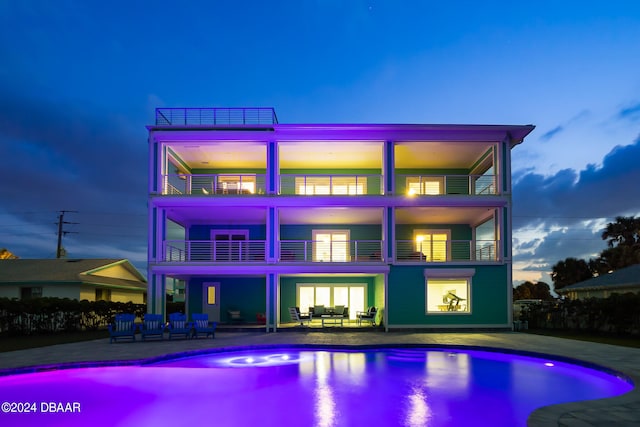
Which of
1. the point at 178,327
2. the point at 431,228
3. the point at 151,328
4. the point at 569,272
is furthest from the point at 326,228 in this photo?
the point at 569,272

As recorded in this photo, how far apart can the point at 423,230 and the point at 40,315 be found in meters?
16.6

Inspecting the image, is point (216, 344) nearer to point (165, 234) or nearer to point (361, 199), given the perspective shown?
point (165, 234)

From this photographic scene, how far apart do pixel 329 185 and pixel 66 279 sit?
1428 cm

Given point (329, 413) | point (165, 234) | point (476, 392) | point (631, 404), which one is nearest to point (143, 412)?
point (329, 413)

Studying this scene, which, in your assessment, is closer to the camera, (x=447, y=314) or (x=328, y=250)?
(x=447, y=314)

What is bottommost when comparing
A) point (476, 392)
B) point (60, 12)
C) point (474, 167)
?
point (476, 392)

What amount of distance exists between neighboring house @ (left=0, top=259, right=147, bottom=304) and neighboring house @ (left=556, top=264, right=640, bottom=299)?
82.9 feet

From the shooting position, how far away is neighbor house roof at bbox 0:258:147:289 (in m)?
24.2

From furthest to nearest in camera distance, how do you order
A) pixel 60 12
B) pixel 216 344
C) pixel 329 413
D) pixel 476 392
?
pixel 60 12, pixel 216 344, pixel 476 392, pixel 329 413

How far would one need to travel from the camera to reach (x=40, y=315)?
18688 mm

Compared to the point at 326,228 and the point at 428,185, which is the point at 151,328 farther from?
the point at 428,185

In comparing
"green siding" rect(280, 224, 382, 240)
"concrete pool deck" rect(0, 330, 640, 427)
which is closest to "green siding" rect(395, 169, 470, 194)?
"green siding" rect(280, 224, 382, 240)

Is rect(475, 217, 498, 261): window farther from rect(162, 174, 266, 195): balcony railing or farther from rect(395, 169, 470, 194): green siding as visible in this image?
rect(162, 174, 266, 195): balcony railing

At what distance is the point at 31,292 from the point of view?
2453 cm
